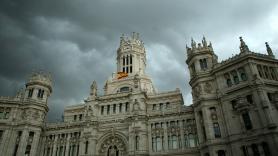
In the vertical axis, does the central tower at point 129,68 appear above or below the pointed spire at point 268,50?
above

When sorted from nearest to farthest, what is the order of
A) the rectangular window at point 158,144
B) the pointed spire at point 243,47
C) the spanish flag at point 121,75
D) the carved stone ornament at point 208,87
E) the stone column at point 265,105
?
the stone column at point 265,105, the pointed spire at point 243,47, the carved stone ornament at point 208,87, the rectangular window at point 158,144, the spanish flag at point 121,75

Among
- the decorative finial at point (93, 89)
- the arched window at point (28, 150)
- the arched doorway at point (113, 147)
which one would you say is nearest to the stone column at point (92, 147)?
the arched doorway at point (113, 147)

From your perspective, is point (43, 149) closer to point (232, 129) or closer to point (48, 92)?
point (48, 92)

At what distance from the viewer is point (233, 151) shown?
4194cm

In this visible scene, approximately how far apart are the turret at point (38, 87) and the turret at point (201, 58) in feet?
116

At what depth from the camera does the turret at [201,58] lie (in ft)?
172

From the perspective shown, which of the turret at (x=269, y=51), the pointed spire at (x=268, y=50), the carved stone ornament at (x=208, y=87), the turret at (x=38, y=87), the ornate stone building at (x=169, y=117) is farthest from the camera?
the turret at (x=38, y=87)

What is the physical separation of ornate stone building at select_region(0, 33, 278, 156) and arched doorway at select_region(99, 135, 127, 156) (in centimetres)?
21

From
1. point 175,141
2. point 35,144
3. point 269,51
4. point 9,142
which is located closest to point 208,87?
point 175,141

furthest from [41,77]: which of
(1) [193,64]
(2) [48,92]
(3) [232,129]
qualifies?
(3) [232,129]

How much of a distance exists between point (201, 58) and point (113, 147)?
26675 mm

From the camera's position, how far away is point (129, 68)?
78.4 metres

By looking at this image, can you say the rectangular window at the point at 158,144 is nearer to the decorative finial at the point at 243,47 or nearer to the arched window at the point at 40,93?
the decorative finial at the point at 243,47

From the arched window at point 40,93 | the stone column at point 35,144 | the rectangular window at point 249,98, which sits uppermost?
the arched window at point 40,93
